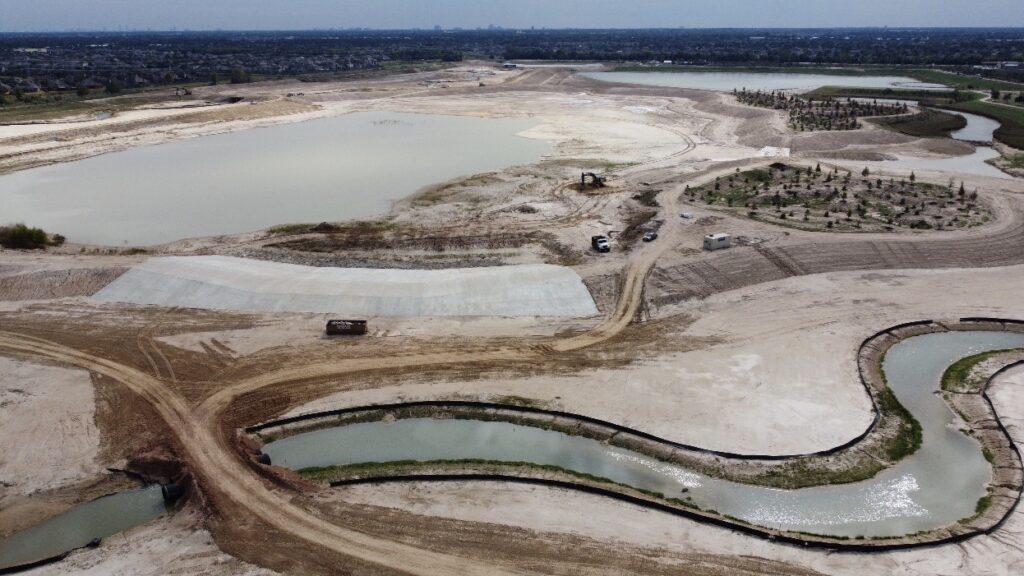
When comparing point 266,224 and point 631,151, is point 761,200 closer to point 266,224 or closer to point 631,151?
point 631,151

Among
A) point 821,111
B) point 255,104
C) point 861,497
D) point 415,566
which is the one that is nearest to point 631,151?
point 821,111

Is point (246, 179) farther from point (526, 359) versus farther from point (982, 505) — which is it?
point (982, 505)

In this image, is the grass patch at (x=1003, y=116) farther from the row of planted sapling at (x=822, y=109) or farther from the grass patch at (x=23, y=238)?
the grass patch at (x=23, y=238)

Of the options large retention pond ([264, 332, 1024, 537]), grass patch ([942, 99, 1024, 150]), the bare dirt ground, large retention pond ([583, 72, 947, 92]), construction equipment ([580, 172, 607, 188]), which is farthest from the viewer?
large retention pond ([583, 72, 947, 92])

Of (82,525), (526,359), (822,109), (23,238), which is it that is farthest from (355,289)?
(822,109)

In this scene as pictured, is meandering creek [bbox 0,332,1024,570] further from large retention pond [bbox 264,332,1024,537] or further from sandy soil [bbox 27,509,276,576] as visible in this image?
sandy soil [bbox 27,509,276,576]

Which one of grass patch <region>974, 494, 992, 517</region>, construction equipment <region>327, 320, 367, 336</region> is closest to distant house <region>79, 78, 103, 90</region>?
construction equipment <region>327, 320, 367, 336</region>
